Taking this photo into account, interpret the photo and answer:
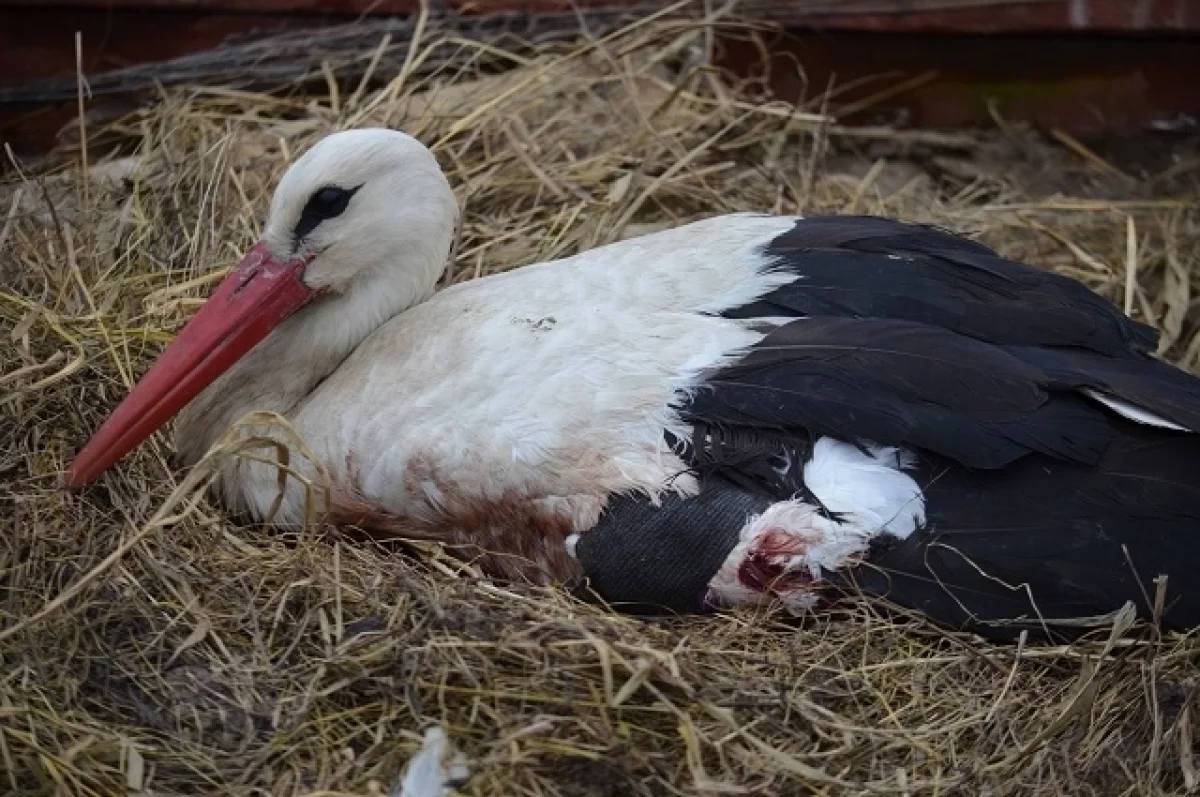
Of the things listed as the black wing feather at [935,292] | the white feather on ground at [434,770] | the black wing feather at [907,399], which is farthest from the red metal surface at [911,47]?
the white feather on ground at [434,770]

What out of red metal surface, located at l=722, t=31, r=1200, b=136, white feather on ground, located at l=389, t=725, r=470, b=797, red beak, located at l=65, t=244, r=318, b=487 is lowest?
white feather on ground, located at l=389, t=725, r=470, b=797

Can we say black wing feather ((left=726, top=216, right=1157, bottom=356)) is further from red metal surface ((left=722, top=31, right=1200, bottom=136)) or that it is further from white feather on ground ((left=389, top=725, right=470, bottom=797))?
red metal surface ((left=722, top=31, right=1200, bottom=136))

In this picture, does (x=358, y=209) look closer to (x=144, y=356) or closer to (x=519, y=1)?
(x=144, y=356)

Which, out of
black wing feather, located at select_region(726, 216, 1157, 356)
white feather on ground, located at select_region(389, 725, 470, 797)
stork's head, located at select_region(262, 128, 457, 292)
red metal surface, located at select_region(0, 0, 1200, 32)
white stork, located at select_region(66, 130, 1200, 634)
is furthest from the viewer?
red metal surface, located at select_region(0, 0, 1200, 32)

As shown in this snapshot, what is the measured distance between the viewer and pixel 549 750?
218cm

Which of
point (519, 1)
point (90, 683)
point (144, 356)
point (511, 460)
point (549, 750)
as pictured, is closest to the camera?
point (549, 750)

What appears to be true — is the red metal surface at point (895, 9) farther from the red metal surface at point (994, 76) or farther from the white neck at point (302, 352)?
the white neck at point (302, 352)

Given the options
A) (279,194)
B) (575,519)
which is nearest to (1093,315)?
(575,519)

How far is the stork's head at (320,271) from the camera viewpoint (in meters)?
2.76

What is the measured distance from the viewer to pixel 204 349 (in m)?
2.78

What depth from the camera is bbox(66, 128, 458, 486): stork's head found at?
9.04 feet

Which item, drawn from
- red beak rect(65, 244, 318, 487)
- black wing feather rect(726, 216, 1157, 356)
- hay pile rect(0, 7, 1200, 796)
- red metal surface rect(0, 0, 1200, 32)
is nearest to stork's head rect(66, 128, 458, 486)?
red beak rect(65, 244, 318, 487)

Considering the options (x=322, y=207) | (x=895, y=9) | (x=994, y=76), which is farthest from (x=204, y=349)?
(x=994, y=76)

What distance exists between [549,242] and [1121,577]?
61.6 inches
